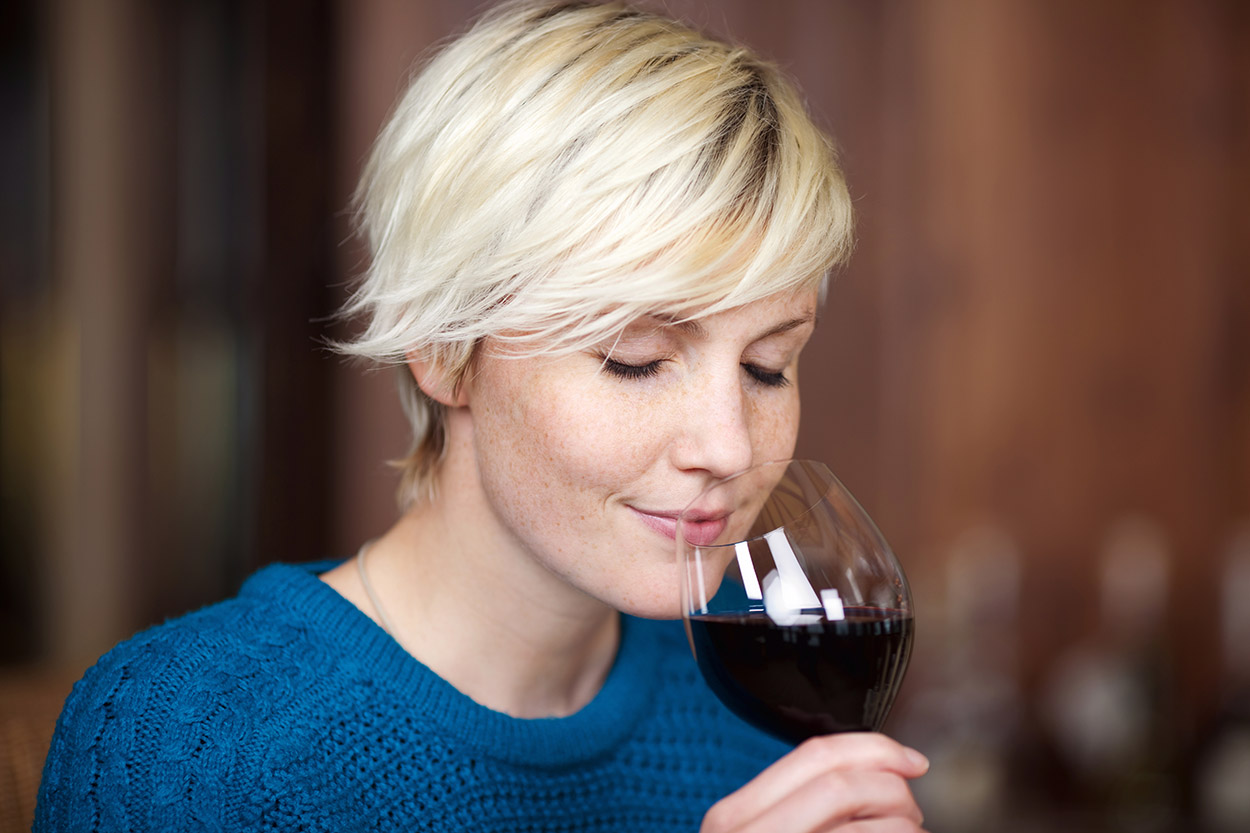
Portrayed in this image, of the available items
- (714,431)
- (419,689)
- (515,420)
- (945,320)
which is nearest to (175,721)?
(419,689)

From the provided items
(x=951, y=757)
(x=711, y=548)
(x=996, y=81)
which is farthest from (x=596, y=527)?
(x=996, y=81)

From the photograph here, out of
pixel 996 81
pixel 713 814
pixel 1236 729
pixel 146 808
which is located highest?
pixel 996 81

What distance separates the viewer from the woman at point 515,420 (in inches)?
34.0

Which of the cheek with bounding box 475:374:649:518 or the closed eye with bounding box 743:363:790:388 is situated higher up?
the closed eye with bounding box 743:363:790:388

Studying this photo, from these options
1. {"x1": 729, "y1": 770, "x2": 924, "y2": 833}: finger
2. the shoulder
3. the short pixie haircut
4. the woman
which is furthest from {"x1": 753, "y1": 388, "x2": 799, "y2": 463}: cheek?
the shoulder

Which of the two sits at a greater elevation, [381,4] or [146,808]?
[381,4]

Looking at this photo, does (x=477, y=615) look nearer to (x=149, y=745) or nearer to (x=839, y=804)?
(x=149, y=745)

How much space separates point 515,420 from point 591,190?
0.65ft

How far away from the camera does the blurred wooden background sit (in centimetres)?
228

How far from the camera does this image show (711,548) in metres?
0.77

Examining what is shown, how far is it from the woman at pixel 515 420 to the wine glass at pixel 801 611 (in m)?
0.06

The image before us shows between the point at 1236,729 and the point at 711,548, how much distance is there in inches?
65.5

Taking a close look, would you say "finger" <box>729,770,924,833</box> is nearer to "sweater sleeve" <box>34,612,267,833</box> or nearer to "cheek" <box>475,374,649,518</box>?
"cheek" <box>475,374,649,518</box>

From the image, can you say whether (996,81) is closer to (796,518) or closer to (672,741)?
(672,741)
